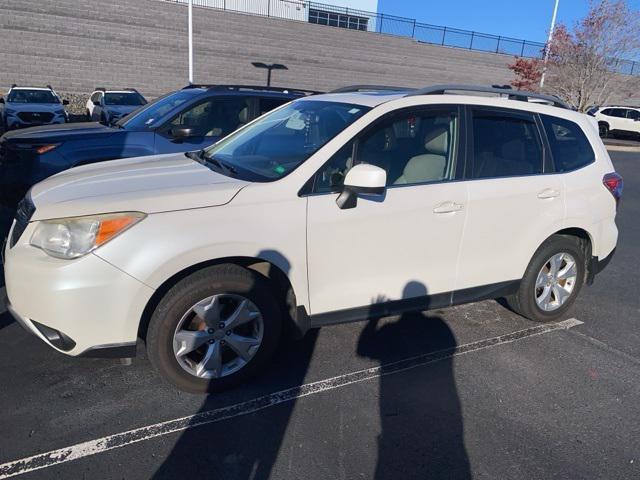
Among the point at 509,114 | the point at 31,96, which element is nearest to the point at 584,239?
the point at 509,114

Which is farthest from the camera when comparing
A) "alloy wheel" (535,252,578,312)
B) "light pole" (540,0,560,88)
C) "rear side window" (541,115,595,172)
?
"light pole" (540,0,560,88)

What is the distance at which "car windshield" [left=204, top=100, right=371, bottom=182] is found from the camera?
133 inches

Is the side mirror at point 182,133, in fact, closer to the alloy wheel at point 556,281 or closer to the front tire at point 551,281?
the front tire at point 551,281

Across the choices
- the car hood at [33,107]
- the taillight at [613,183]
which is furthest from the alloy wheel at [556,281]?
the car hood at [33,107]

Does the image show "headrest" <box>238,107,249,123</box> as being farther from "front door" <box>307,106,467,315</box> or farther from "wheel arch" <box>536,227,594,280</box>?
"wheel arch" <box>536,227,594,280</box>

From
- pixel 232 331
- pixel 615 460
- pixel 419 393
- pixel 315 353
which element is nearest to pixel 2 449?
pixel 232 331

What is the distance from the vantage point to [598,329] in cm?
443

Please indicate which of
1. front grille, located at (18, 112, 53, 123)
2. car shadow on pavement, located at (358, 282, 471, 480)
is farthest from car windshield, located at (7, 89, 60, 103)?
car shadow on pavement, located at (358, 282, 471, 480)

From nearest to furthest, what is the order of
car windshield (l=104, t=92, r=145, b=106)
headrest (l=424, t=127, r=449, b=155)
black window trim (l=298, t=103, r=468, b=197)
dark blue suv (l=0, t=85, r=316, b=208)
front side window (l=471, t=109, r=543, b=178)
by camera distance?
black window trim (l=298, t=103, r=468, b=197), headrest (l=424, t=127, r=449, b=155), front side window (l=471, t=109, r=543, b=178), dark blue suv (l=0, t=85, r=316, b=208), car windshield (l=104, t=92, r=145, b=106)

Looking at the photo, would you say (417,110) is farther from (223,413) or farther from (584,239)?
(223,413)

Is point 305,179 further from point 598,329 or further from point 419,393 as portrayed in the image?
point 598,329

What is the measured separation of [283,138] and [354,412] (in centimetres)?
198

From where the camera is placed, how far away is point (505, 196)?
382 centimetres

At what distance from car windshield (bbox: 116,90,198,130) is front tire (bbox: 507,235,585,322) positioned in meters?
4.69
